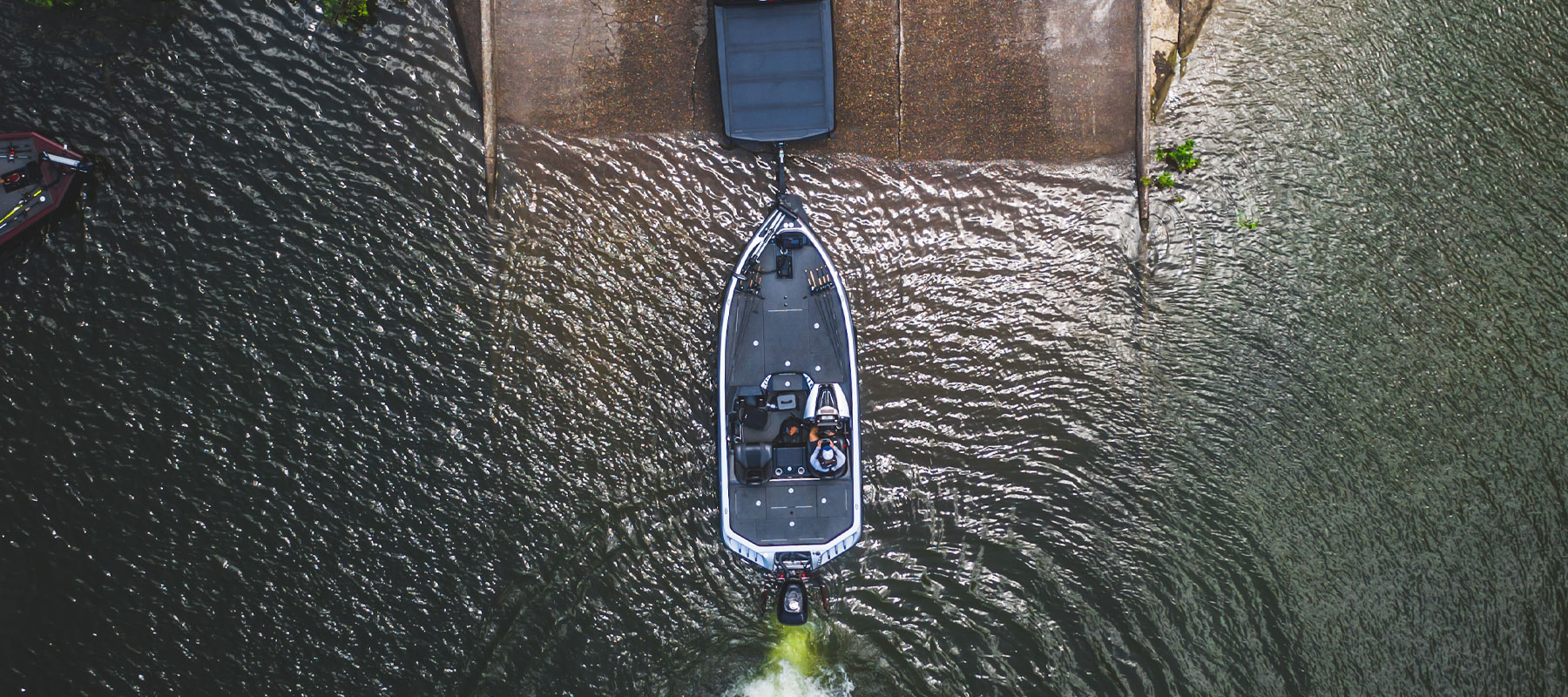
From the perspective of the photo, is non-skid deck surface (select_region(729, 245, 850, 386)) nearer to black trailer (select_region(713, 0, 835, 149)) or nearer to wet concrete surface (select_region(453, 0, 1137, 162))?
black trailer (select_region(713, 0, 835, 149))

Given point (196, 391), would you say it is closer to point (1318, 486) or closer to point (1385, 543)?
point (1318, 486)

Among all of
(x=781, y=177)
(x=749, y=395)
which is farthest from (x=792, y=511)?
(x=781, y=177)

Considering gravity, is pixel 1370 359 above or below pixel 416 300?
below

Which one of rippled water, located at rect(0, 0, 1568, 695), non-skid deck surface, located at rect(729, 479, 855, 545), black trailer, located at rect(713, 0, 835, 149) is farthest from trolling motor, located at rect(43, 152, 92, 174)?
non-skid deck surface, located at rect(729, 479, 855, 545)

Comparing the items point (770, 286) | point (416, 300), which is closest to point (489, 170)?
point (416, 300)

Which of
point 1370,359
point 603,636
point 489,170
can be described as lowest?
point 603,636

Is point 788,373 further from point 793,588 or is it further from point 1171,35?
point 1171,35
